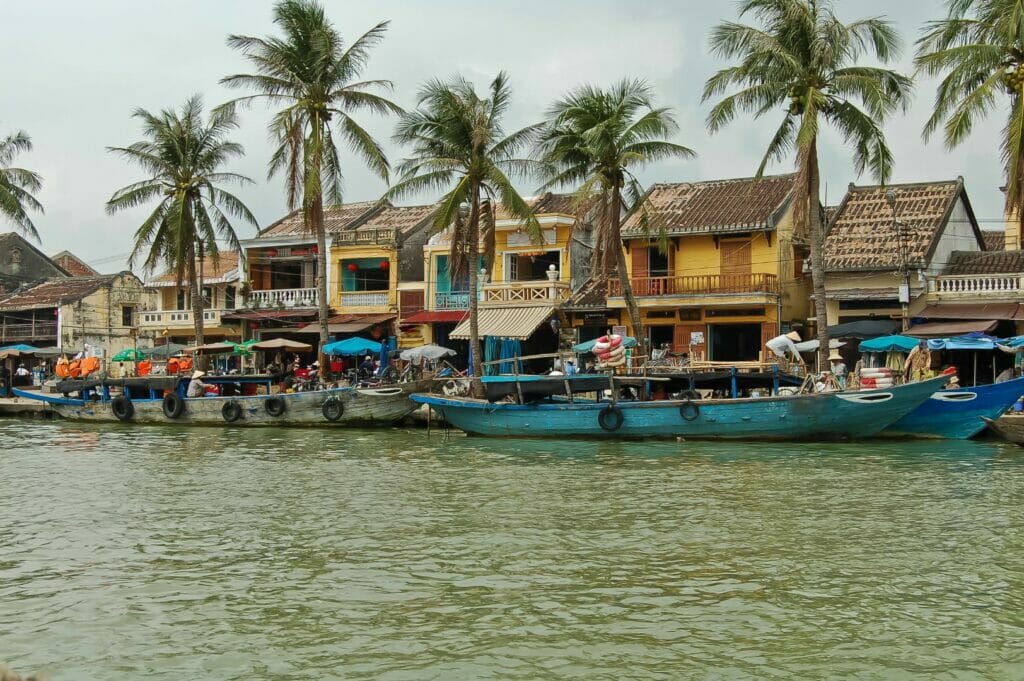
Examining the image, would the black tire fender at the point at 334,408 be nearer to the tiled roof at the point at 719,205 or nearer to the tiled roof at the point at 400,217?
the tiled roof at the point at 719,205

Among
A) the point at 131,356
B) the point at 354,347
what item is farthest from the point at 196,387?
the point at 131,356

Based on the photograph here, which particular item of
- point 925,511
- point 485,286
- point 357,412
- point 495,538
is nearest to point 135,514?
point 495,538

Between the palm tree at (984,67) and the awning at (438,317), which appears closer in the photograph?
the palm tree at (984,67)

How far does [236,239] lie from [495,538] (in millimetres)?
29185

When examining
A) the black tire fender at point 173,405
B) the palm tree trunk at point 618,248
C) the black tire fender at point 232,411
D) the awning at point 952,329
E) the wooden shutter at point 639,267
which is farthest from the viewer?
the wooden shutter at point 639,267

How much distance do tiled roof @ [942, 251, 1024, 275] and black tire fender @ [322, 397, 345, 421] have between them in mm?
19081

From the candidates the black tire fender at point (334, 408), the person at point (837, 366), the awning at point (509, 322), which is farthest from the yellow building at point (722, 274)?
the black tire fender at point (334, 408)

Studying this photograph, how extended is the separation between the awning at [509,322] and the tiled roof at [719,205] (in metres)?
4.20

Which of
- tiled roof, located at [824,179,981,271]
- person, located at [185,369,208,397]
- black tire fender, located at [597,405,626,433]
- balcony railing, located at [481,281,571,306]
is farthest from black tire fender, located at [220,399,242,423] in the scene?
tiled roof, located at [824,179,981,271]

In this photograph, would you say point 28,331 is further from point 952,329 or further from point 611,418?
point 952,329

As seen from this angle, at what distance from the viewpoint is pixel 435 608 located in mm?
10797

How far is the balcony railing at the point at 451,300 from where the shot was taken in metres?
41.2

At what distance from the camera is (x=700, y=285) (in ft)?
120

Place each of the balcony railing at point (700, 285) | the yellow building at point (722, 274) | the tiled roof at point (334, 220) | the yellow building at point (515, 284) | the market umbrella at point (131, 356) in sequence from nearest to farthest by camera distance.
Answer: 1. the balcony railing at point (700, 285)
2. the yellow building at point (722, 274)
3. the yellow building at point (515, 284)
4. the market umbrella at point (131, 356)
5. the tiled roof at point (334, 220)
